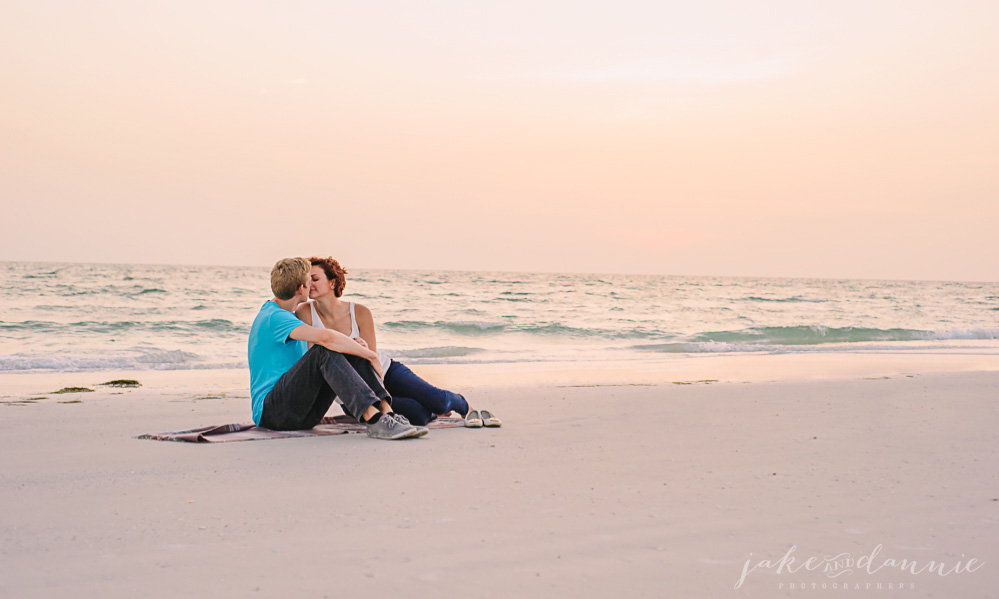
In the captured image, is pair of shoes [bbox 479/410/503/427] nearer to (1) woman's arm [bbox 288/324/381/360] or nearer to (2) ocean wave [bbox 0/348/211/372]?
(1) woman's arm [bbox 288/324/381/360]

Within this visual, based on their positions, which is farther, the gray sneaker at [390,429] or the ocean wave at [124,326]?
the ocean wave at [124,326]

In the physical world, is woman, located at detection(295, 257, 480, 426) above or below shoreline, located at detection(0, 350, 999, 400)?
above

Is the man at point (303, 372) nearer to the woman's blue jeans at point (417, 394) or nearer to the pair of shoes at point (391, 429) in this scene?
the pair of shoes at point (391, 429)

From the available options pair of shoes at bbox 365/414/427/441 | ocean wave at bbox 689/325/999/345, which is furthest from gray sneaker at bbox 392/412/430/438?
ocean wave at bbox 689/325/999/345

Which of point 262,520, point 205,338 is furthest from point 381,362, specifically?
point 205,338

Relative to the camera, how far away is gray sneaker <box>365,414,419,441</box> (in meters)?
4.42

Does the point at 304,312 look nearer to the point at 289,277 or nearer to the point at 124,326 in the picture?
the point at 289,277

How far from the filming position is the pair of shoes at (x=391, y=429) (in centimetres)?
442

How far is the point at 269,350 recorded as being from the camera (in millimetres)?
4605

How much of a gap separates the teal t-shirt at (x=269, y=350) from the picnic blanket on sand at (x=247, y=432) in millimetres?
125

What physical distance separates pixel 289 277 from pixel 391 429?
1134 mm

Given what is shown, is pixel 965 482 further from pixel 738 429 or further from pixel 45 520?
pixel 45 520

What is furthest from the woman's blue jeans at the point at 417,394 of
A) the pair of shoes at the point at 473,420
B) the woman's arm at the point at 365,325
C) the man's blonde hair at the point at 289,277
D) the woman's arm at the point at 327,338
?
the man's blonde hair at the point at 289,277

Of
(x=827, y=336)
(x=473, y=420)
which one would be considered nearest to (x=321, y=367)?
(x=473, y=420)
